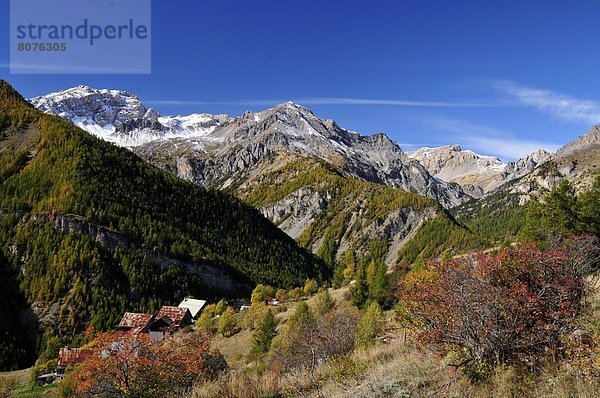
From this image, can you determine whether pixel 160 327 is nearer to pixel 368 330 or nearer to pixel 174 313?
pixel 174 313

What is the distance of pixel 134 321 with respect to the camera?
284ft

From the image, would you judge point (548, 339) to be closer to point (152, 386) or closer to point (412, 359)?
point (412, 359)


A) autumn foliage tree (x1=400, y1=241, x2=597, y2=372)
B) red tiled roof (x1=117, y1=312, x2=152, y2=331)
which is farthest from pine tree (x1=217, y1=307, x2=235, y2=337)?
autumn foliage tree (x1=400, y1=241, x2=597, y2=372)

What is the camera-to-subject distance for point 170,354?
19.2 meters

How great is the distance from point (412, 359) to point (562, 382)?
4734 millimetres

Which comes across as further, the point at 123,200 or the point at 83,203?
the point at 123,200

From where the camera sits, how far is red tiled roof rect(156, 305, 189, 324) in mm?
90375

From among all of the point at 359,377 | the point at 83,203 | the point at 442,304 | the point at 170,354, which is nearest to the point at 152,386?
the point at 170,354

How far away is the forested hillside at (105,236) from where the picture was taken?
328 feet

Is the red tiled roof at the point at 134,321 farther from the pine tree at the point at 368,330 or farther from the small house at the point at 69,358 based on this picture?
the pine tree at the point at 368,330

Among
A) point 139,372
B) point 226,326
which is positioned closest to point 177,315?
point 226,326

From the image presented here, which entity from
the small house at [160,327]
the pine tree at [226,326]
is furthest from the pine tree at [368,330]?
the small house at [160,327]

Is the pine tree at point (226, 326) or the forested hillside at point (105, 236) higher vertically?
the forested hillside at point (105, 236)

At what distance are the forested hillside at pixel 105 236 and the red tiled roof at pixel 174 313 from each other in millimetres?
14011
